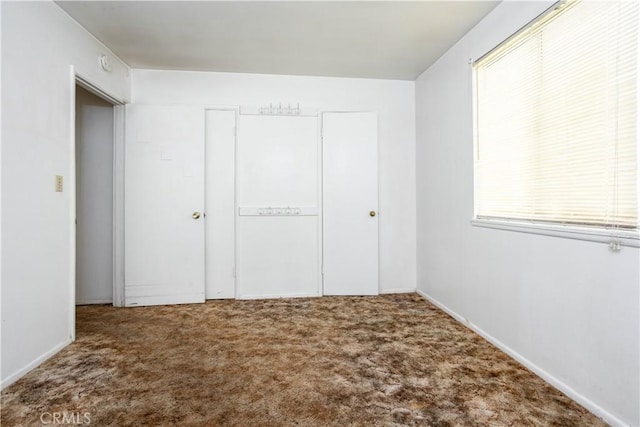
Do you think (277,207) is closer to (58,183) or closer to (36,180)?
(58,183)

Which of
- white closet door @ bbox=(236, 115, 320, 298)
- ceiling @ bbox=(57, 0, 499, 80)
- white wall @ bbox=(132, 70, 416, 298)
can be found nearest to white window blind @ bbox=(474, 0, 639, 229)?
ceiling @ bbox=(57, 0, 499, 80)

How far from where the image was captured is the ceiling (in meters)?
2.26

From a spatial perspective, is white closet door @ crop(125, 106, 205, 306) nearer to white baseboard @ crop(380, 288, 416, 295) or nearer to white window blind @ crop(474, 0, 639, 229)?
white baseboard @ crop(380, 288, 416, 295)

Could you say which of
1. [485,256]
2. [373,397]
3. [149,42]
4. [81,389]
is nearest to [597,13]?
[485,256]

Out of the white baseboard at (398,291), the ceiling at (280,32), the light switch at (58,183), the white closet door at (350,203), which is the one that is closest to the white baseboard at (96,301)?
the light switch at (58,183)

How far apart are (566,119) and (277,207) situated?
2663 mm

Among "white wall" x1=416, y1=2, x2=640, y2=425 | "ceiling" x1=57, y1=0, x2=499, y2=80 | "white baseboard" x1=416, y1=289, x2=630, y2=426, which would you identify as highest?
"ceiling" x1=57, y1=0, x2=499, y2=80

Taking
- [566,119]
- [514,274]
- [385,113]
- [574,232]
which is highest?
[385,113]

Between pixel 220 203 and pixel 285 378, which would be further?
pixel 220 203

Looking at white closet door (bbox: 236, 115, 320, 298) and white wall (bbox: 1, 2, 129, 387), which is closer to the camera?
white wall (bbox: 1, 2, 129, 387)

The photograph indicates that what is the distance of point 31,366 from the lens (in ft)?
6.37

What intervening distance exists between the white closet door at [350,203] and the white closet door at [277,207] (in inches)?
6.0

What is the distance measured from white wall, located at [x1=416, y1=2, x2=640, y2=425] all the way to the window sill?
0.12 feet

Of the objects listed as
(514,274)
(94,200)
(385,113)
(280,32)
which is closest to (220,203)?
(94,200)
